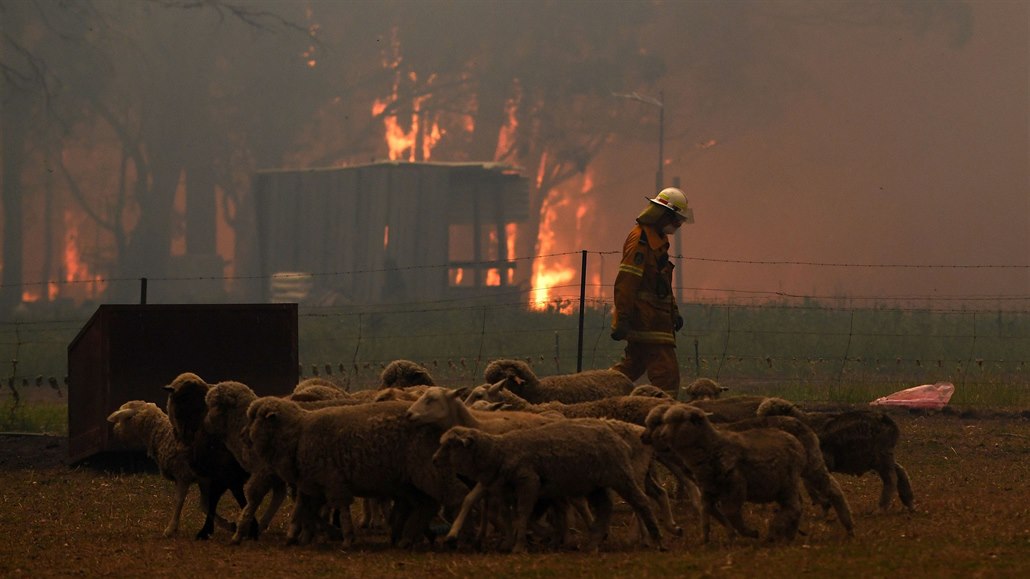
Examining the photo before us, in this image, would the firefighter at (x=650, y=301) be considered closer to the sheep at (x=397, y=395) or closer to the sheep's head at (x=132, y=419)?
the sheep at (x=397, y=395)

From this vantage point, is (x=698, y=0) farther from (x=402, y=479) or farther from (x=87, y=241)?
(x=402, y=479)

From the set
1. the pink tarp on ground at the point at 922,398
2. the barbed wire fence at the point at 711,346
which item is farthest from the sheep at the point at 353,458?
the pink tarp on ground at the point at 922,398

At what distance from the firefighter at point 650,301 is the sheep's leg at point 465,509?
17.1 feet

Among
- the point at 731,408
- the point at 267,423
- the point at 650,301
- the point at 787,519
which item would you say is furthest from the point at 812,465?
the point at 650,301

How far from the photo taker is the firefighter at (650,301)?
1453cm

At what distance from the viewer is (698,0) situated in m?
75.9

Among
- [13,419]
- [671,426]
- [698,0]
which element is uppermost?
[698,0]

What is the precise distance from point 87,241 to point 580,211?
2231 cm

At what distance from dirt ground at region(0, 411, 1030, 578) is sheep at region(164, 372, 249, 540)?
0.40 metres

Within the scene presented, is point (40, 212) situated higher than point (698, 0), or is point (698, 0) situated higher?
point (698, 0)

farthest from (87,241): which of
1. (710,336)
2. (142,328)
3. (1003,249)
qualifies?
(142,328)

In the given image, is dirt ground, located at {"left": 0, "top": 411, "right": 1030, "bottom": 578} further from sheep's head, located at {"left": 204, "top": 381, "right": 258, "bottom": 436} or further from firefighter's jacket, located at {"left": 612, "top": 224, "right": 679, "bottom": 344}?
firefighter's jacket, located at {"left": 612, "top": 224, "right": 679, "bottom": 344}

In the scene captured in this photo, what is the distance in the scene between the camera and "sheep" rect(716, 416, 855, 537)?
31.2ft

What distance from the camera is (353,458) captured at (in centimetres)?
979
